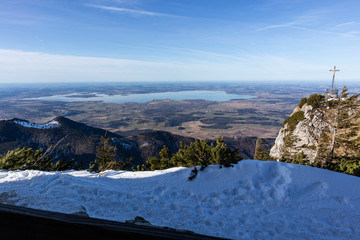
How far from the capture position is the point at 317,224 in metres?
5.63

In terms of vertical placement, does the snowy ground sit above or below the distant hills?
above

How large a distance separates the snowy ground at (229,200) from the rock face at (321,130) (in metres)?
10.4

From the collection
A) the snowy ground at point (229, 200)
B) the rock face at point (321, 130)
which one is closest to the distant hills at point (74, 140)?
the rock face at point (321, 130)

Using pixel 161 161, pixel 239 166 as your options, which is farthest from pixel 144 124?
pixel 239 166

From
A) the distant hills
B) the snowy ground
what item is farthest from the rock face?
the distant hills

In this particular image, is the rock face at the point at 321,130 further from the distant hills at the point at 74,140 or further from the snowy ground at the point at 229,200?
the distant hills at the point at 74,140

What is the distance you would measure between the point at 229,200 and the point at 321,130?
2594cm

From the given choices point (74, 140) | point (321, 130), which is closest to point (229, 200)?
point (321, 130)

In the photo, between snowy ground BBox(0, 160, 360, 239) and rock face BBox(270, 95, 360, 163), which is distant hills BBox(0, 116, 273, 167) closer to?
rock face BBox(270, 95, 360, 163)

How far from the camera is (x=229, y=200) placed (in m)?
7.34

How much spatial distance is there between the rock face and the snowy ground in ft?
34.2

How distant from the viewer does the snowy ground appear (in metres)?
5.58

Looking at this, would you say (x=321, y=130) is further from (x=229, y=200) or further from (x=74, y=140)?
(x=74, y=140)

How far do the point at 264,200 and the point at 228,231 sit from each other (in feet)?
8.54
